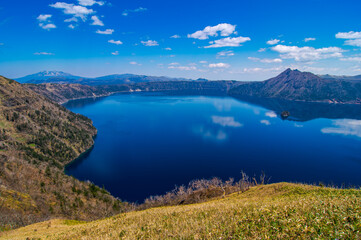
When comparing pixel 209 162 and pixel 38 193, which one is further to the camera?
pixel 209 162

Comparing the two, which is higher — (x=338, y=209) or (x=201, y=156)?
(x=338, y=209)

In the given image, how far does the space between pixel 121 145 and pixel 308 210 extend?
19001 centimetres

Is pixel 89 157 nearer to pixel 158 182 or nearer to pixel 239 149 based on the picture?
pixel 158 182

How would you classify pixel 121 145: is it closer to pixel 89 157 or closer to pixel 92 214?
pixel 89 157

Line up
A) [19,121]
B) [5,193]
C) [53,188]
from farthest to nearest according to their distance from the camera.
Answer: [19,121] < [53,188] < [5,193]

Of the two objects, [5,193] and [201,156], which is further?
[201,156]

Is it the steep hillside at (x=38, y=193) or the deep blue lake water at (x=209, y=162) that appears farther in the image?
the deep blue lake water at (x=209, y=162)

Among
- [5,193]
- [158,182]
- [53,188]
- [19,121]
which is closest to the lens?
[5,193]

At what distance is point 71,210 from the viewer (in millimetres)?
90188

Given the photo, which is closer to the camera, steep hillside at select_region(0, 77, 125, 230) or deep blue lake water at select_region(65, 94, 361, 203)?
steep hillside at select_region(0, 77, 125, 230)

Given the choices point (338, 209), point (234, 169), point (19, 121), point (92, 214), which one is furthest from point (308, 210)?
point (19, 121)

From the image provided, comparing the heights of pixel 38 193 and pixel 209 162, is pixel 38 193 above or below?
above

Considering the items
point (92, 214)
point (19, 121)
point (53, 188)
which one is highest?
point (19, 121)

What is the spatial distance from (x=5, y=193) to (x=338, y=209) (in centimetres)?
11221
